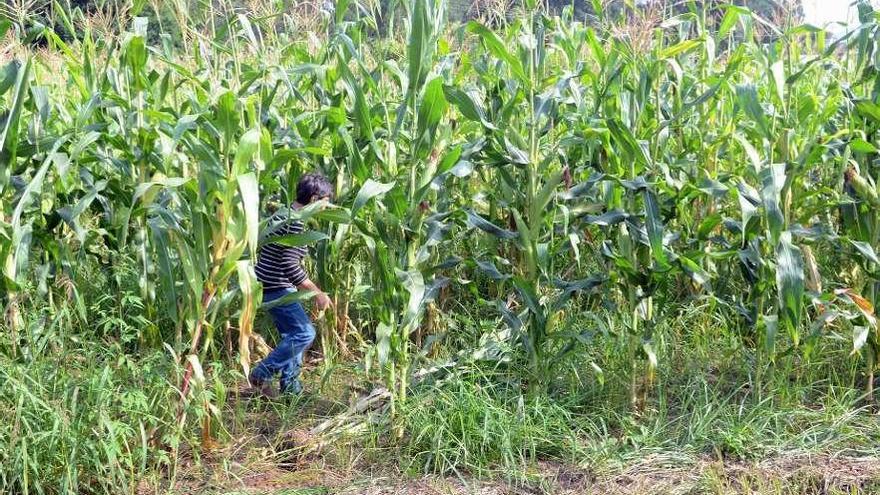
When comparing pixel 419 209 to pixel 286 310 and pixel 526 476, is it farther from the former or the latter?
pixel 526 476

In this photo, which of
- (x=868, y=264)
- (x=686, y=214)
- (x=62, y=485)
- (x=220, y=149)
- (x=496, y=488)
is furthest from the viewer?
(x=686, y=214)

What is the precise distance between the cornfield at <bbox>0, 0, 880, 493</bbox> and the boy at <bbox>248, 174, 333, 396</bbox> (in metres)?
0.16

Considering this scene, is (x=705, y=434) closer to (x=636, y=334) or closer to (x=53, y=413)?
(x=636, y=334)

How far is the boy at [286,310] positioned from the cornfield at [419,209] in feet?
0.53

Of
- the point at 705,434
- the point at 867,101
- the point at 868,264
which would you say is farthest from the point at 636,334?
the point at 867,101

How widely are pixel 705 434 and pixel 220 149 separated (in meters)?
2.45

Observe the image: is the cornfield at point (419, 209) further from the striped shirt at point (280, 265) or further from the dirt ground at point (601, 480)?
the dirt ground at point (601, 480)

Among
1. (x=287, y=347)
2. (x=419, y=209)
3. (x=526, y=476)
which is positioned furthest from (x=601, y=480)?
(x=287, y=347)

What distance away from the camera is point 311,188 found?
4.14 metres

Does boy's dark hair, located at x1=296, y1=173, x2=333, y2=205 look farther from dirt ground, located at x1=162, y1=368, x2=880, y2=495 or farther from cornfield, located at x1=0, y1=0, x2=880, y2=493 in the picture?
dirt ground, located at x1=162, y1=368, x2=880, y2=495

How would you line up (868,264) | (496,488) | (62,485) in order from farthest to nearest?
(868,264)
(496,488)
(62,485)

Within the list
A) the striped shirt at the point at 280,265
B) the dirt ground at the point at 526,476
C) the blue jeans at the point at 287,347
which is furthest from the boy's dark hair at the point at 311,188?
the dirt ground at the point at 526,476

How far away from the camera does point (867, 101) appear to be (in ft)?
13.5

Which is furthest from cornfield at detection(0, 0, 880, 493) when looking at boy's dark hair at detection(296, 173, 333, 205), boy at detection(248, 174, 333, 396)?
boy at detection(248, 174, 333, 396)
